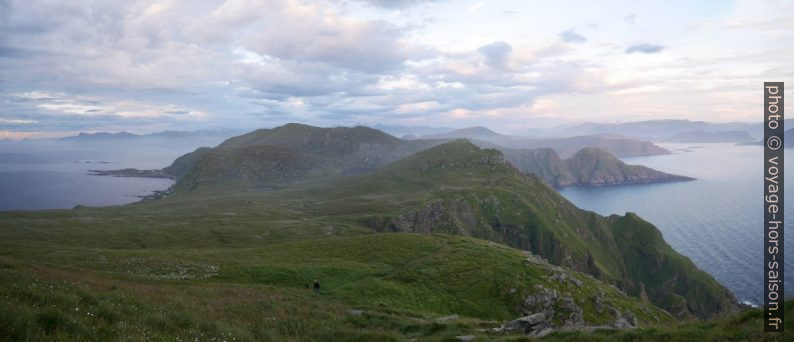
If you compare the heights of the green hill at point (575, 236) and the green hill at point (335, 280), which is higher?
the green hill at point (335, 280)

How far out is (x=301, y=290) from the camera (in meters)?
40.9

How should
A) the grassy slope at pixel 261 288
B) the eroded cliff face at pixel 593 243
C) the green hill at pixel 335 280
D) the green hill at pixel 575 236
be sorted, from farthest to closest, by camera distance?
the green hill at pixel 575 236 → the eroded cliff face at pixel 593 243 → the green hill at pixel 335 280 → the grassy slope at pixel 261 288

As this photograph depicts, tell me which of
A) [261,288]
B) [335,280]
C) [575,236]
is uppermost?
[261,288]

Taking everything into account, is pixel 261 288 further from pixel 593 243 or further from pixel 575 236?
pixel 593 243

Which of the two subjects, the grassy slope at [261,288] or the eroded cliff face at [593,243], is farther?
the eroded cliff face at [593,243]

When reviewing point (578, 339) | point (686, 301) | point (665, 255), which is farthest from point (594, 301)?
point (665, 255)

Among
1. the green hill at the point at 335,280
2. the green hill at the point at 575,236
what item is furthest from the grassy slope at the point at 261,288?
the green hill at the point at 575,236

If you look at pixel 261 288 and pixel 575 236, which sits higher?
pixel 261 288

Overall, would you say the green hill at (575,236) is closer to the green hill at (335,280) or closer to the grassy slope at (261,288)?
the green hill at (335,280)

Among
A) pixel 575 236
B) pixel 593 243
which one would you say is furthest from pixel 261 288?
pixel 593 243

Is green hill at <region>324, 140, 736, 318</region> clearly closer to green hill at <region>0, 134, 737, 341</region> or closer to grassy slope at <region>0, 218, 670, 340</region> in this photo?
green hill at <region>0, 134, 737, 341</region>

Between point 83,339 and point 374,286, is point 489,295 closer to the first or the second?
point 374,286

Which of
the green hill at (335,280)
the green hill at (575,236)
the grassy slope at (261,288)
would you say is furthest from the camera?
the green hill at (575,236)

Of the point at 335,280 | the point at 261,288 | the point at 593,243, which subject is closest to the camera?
the point at 261,288
